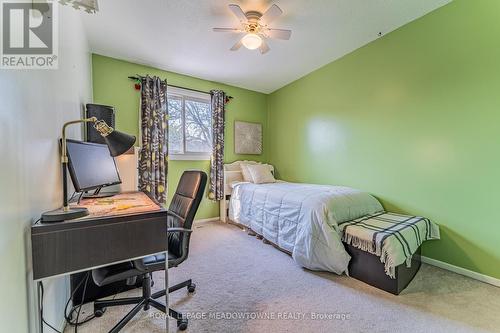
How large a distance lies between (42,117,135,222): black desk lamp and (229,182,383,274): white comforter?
1.86 meters

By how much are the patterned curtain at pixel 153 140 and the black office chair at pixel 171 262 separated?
63.3 inches

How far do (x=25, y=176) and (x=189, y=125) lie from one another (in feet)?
9.90

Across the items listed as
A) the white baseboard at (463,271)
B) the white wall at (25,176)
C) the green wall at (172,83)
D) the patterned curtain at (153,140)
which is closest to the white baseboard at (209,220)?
the green wall at (172,83)

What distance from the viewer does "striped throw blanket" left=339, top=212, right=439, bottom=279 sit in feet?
6.31

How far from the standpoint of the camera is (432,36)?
2.47 m

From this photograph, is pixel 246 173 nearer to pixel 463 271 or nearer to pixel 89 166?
pixel 89 166

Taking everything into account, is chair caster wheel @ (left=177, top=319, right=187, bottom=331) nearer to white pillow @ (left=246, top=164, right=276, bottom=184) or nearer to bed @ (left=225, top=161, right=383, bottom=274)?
bed @ (left=225, top=161, right=383, bottom=274)

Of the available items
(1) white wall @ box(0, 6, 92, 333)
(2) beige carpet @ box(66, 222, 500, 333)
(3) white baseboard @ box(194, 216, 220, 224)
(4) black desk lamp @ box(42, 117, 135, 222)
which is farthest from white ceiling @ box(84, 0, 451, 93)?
(2) beige carpet @ box(66, 222, 500, 333)

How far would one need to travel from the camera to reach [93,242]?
112 cm

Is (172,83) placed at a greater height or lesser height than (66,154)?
greater

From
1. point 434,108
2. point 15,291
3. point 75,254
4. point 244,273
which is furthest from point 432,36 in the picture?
point 15,291

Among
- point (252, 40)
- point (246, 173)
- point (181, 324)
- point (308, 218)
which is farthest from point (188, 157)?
point (181, 324)

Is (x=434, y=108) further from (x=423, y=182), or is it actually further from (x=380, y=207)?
(x=380, y=207)

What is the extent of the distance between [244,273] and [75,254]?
1597 millimetres
